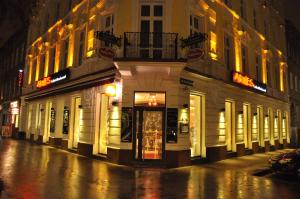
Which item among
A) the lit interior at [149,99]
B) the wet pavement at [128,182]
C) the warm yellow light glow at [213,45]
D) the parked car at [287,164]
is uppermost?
the warm yellow light glow at [213,45]

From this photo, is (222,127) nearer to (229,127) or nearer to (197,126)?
(229,127)

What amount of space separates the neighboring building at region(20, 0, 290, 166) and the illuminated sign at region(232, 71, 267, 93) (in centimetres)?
6

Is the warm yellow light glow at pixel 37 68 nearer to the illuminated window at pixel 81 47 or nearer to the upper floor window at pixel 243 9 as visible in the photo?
the illuminated window at pixel 81 47

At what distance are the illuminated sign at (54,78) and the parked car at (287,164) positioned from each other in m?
12.0

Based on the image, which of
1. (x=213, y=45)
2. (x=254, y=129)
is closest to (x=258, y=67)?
(x=254, y=129)

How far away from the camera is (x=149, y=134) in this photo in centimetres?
1187

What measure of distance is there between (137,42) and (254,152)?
1155 centimetres

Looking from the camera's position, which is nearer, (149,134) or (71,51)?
(149,134)

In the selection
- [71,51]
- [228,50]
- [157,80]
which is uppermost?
[228,50]

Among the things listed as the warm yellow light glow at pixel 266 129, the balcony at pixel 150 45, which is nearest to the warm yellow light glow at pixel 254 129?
the warm yellow light glow at pixel 266 129

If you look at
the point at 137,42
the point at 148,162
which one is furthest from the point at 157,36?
the point at 148,162

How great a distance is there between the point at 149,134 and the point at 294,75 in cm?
2189

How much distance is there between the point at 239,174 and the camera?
1073cm

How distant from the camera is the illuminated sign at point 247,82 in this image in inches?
612
